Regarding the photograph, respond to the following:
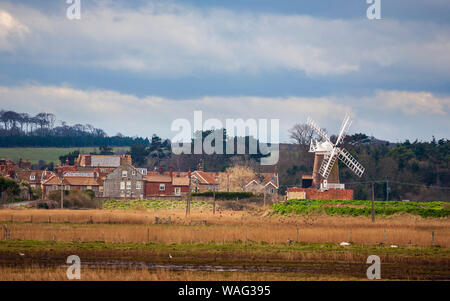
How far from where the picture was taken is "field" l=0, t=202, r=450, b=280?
40.7 meters

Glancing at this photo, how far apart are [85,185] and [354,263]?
325 ft

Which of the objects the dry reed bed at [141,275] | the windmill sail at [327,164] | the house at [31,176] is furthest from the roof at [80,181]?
the dry reed bed at [141,275]

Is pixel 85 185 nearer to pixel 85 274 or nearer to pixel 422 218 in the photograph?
pixel 422 218

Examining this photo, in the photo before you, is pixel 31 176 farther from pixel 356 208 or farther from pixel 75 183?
pixel 356 208

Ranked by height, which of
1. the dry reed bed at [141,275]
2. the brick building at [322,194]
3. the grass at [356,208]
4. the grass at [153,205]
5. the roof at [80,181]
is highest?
the roof at [80,181]

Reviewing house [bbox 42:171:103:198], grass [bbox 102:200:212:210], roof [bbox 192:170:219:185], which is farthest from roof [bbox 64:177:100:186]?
roof [bbox 192:170:219:185]

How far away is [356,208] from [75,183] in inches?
2793

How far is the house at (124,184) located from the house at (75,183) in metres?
3.33

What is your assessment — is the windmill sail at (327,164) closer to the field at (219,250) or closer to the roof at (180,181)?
the field at (219,250)

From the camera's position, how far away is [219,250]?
2020 inches

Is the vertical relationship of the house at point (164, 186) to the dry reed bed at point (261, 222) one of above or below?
above

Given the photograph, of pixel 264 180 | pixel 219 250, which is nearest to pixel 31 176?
pixel 264 180

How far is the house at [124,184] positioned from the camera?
448ft
